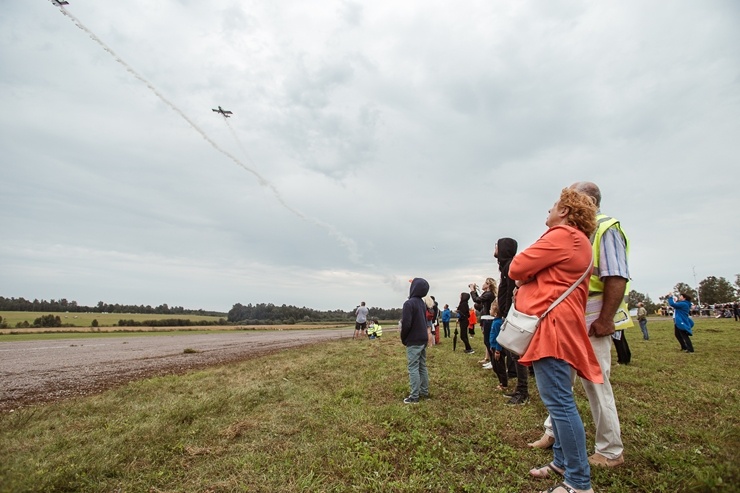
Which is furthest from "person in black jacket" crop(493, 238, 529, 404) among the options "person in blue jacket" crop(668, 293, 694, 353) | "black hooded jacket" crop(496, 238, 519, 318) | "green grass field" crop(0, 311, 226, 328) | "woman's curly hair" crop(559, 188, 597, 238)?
"green grass field" crop(0, 311, 226, 328)

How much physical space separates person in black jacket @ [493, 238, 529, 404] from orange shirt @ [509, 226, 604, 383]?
2.50 meters

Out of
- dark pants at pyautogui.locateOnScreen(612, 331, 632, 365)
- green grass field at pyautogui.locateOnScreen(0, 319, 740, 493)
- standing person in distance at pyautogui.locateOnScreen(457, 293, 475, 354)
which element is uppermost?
standing person in distance at pyautogui.locateOnScreen(457, 293, 475, 354)

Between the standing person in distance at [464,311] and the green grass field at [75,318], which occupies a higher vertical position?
the standing person in distance at [464,311]

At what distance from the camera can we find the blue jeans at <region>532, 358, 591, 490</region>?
8.69ft

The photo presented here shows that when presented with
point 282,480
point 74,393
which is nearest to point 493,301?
point 282,480

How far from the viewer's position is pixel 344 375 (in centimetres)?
814

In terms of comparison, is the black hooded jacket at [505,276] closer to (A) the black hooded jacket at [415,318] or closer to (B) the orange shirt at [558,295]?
(A) the black hooded jacket at [415,318]

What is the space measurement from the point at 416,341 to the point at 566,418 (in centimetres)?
347

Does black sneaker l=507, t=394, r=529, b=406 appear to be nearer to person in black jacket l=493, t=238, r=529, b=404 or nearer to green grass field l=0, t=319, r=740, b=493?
person in black jacket l=493, t=238, r=529, b=404

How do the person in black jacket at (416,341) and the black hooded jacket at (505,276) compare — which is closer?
the black hooded jacket at (505,276)

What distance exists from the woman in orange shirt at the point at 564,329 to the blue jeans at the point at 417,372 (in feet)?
10.3

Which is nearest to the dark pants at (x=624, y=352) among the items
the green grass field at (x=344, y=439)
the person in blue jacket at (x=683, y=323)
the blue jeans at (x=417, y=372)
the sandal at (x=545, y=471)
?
the green grass field at (x=344, y=439)

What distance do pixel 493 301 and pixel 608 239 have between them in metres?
4.51

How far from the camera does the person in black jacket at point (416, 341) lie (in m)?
5.84
